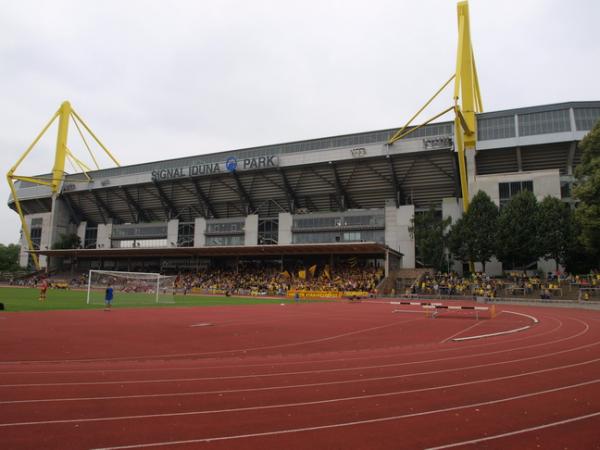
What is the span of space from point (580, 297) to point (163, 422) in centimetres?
3618

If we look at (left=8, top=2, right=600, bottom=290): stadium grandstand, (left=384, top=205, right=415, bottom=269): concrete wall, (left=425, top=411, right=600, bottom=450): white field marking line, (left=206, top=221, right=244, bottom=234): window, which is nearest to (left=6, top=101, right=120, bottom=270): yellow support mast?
(left=8, top=2, right=600, bottom=290): stadium grandstand

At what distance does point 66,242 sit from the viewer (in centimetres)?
7806

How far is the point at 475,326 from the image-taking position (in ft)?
59.3

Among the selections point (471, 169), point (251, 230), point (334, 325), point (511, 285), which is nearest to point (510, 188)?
point (471, 169)

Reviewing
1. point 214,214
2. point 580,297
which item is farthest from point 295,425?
point 214,214

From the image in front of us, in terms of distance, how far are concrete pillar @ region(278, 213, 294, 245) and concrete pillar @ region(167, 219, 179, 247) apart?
19.5 m

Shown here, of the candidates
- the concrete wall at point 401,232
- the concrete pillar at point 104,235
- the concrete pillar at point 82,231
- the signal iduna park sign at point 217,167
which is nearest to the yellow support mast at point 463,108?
the concrete wall at point 401,232

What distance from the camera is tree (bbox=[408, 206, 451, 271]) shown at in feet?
160

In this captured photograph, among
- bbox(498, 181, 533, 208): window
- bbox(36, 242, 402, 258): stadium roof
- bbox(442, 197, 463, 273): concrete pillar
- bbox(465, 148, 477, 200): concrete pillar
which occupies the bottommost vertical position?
bbox(36, 242, 402, 258): stadium roof

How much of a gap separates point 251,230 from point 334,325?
47150 millimetres

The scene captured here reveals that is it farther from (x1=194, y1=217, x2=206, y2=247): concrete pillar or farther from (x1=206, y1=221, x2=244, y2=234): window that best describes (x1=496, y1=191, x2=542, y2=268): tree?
(x1=194, y1=217, x2=206, y2=247): concrete pillar

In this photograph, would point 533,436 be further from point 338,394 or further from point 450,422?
point 338,394

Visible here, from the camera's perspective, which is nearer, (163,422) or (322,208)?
(163,422)

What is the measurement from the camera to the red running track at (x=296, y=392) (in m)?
5.10
